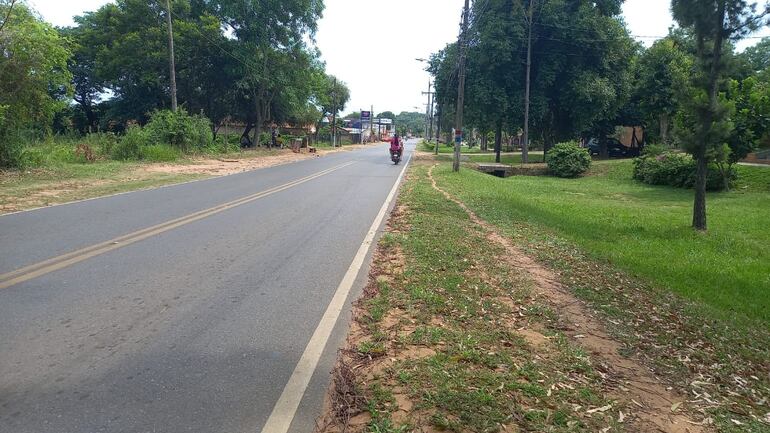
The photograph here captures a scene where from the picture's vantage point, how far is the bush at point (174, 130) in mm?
28641

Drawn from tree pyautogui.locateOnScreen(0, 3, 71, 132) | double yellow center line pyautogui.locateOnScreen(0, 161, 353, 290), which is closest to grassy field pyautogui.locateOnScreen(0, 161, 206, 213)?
tree pyautogui.locateOnScreen(0, 3, 71, 132)

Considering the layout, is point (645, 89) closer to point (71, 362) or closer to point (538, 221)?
point (538, 221)

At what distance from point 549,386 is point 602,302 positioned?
2.64 meters

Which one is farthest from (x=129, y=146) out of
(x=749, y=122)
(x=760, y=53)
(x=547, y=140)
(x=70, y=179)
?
(x=760, y=53)

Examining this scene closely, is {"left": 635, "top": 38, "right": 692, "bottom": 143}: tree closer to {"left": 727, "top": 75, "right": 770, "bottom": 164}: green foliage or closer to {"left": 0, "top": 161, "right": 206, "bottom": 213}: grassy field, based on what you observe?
{"left": 727, "top": 75, "right": 770, "bottom": 164}: green foliage

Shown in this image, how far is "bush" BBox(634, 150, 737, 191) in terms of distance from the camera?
20797 millimetres

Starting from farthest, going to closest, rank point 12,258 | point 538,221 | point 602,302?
point 538,221, point 12,258, point 602,302

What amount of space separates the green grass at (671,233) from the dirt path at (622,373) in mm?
1866

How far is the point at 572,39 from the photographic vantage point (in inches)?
1307

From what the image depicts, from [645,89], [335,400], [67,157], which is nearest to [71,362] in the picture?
[335,400]

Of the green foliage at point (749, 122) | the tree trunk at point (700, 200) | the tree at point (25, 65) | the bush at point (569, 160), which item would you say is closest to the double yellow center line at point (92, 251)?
the tree trunk at point (700, 200)

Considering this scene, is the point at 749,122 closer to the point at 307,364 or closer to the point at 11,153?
the point at 307,364

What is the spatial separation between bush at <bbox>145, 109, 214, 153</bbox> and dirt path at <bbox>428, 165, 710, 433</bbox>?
87.6 feet

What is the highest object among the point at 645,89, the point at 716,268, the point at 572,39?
the point at 572,39
